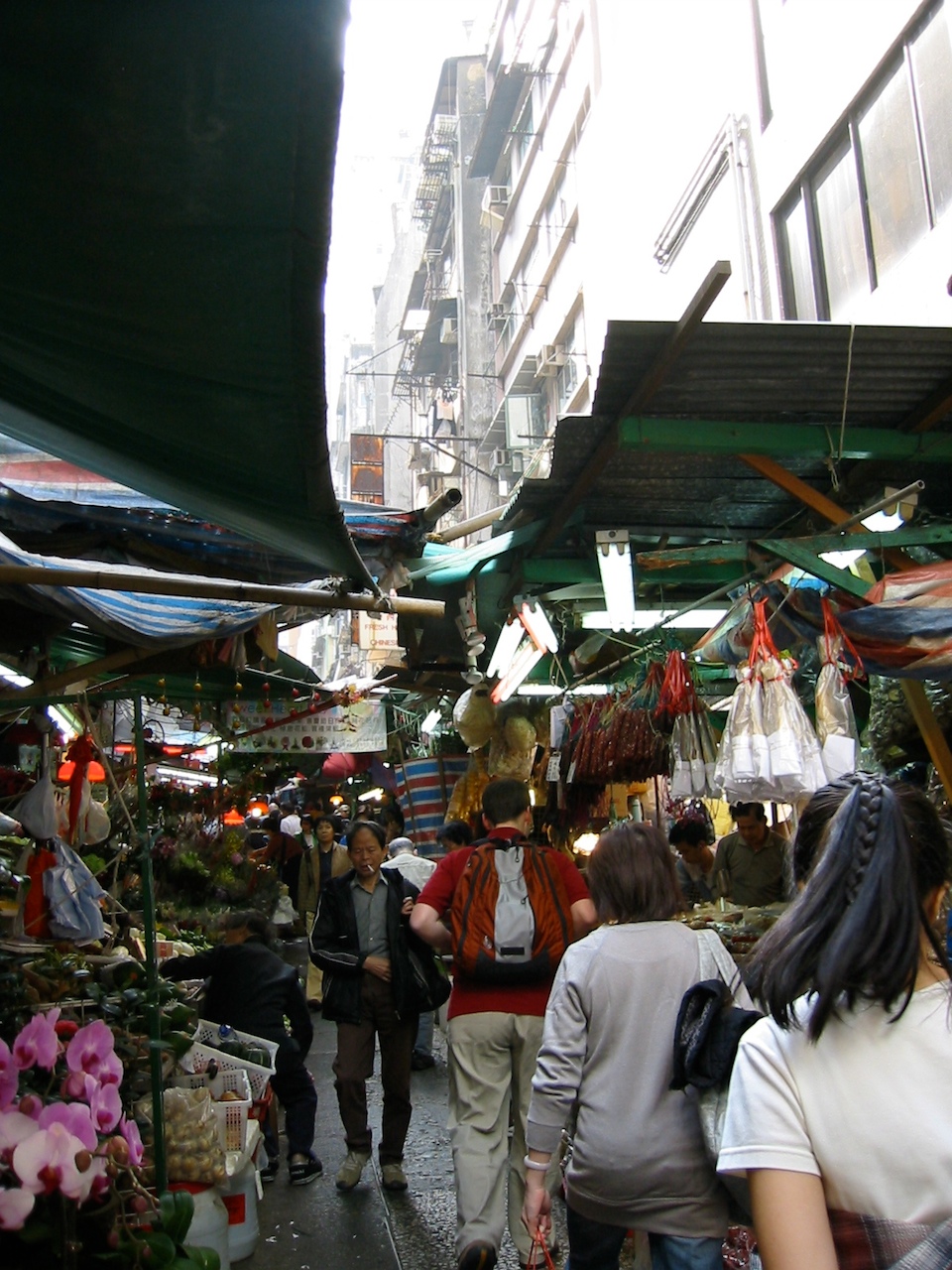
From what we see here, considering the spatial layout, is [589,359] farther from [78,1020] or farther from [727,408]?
[78,1020]

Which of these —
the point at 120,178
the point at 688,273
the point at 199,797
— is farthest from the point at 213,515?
the point at 688,273

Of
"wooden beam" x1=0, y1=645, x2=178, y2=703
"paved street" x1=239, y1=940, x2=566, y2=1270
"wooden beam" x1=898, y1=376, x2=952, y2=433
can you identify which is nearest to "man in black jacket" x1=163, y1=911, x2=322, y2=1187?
"paved street" x1=239, y1=940, x2=566, y2=1270

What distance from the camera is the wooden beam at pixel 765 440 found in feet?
17.6

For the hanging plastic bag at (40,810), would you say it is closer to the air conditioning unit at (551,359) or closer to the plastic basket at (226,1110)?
the plastic basket at (226,1110)

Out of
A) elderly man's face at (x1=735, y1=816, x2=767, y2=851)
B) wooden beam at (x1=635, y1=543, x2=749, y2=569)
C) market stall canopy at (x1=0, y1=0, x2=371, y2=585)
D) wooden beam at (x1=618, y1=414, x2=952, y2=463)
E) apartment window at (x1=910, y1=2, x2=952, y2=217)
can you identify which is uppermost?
apartment window at (x1=910, y1=2, x2=952, y2=217)

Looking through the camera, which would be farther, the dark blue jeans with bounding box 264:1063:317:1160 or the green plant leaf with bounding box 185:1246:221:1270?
the dark blue jeans with bounding box 264:1063:317:1160

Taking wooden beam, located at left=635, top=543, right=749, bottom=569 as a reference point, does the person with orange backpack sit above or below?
below

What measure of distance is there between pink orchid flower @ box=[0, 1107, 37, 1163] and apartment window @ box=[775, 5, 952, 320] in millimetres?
8478

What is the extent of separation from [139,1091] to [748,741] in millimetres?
3205

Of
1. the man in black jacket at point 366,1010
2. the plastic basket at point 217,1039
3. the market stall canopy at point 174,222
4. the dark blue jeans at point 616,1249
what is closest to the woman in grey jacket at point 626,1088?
the dark blue jeans at point 616,1249

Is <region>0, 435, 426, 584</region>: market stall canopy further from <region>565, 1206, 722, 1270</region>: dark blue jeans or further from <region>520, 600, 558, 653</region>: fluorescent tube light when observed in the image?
<region>565, 1206, 722, 1270</region>: dark blue jeans

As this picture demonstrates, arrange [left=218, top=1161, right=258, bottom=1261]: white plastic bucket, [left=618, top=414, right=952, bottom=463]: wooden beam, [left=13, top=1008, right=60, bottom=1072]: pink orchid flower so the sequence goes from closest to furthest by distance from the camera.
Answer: [left=13, top=1008, right=60, bottom=1072]: pink orchid flower → [left=218, top=1161, right=258, bottom=1261]: white plastic bucket → [left=618, top=414, right=952, bottom=463]: wooden beam

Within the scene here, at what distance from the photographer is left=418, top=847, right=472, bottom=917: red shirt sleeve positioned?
16.8 feet

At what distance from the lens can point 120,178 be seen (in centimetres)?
190
